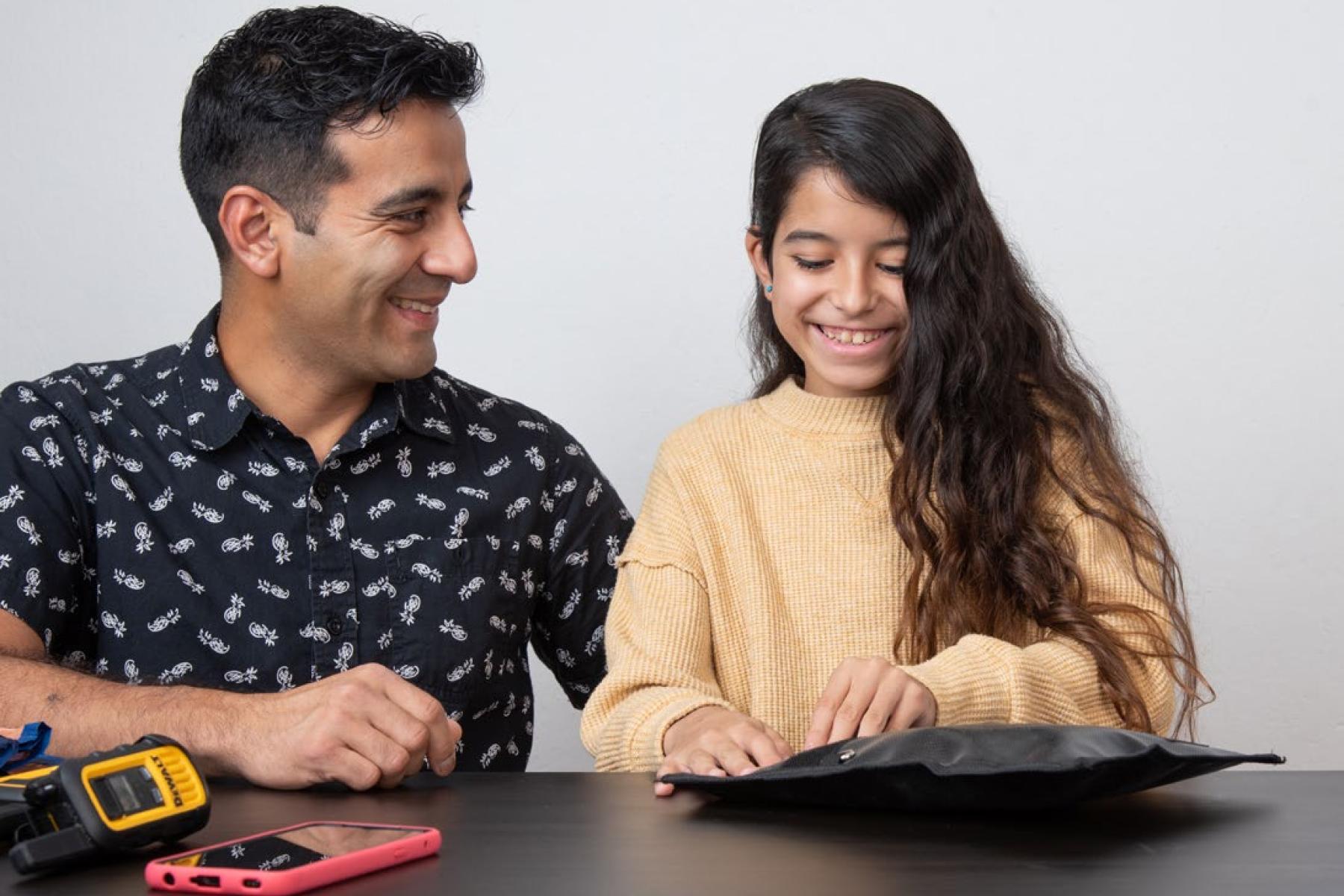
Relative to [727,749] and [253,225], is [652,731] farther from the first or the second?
[253,225]

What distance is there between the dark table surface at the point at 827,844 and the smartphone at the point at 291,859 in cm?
1

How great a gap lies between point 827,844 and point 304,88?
4.04 ft

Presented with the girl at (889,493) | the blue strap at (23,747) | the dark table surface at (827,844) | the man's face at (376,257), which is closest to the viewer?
the dark table surface at (827,844)

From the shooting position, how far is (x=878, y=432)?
1716 mm

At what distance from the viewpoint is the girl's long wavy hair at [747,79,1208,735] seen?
1.56m

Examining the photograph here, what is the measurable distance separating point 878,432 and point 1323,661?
3.01 ft

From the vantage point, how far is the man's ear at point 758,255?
1732mm

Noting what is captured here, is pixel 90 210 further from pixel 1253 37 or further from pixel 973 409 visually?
pixel 1253 37

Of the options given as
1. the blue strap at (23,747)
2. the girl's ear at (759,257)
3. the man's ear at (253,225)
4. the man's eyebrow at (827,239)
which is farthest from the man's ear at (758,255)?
the blue strap at (23,747)

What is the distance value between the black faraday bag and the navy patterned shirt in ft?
2.62

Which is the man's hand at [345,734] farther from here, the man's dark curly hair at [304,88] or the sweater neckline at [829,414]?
the man's dark curly hair at [304,88]

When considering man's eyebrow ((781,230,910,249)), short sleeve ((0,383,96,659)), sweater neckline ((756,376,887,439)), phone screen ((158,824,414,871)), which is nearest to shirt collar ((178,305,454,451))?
short sleeve ((0,383,96,659))

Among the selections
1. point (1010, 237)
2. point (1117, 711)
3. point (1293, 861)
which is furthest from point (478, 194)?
point (1293, 861)

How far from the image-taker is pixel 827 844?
35.3 inches
